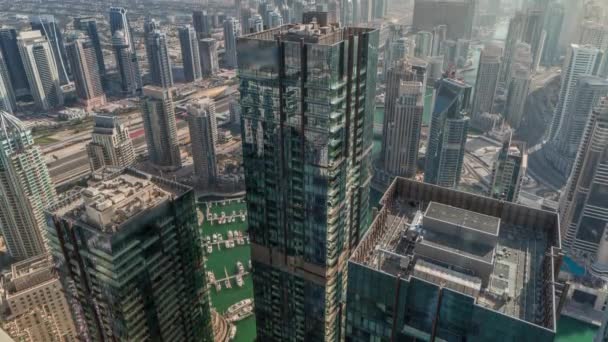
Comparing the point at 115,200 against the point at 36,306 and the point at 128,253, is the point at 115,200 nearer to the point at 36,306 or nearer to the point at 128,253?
the point at 128,253

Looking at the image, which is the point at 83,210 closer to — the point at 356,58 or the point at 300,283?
the point at 300,283

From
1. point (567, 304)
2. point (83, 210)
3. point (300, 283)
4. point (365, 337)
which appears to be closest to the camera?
point (365, 337)

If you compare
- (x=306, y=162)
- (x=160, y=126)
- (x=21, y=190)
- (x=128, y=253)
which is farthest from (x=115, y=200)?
(x=160, y=126)

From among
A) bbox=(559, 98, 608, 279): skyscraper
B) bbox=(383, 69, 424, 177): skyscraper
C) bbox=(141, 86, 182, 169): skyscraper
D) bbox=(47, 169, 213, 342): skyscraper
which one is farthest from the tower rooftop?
bbox=(383, 69, 424, 177): skyscraper

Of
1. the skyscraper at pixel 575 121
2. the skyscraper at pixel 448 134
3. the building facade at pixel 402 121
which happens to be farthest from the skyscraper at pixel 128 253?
the skyscraper at pixel 575 121

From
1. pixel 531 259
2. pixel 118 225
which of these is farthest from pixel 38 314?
pixel 531 259

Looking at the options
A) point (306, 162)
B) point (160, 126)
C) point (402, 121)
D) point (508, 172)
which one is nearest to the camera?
point (306, 162)

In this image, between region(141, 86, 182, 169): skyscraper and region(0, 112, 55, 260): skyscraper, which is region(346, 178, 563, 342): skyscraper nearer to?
region(0, 112, 55, 260): skyscraper
